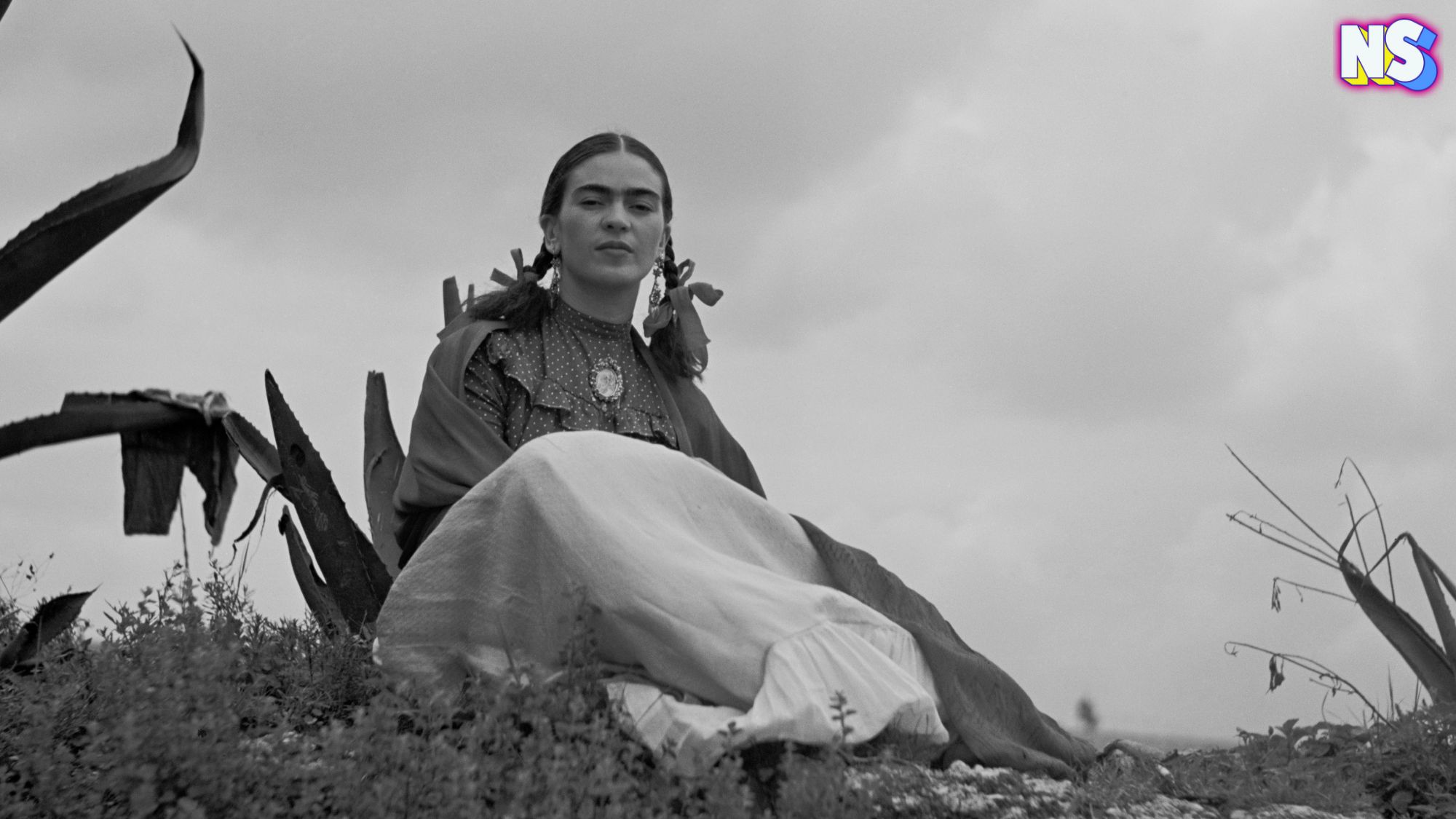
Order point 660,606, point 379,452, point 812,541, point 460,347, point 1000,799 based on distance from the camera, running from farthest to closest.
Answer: point 379,452, point 460,347, point 812,541, point 660,606, point 1000,799

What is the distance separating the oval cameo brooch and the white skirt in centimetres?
76

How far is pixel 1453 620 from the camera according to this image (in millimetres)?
5109

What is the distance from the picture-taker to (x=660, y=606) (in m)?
3.35

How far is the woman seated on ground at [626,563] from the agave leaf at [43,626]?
102 cm

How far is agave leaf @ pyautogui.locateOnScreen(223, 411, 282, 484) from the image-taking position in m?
4.80

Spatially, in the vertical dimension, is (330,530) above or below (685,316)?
below

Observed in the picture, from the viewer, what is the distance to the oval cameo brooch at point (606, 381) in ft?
14.8

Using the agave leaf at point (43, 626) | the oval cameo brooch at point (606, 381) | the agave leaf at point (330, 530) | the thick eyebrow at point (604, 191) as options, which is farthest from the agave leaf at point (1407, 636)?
the agave leaf at point (43, 626)

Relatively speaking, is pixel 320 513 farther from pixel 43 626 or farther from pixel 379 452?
pixel 43 626

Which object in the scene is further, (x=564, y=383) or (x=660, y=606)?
(x=564, y=383)

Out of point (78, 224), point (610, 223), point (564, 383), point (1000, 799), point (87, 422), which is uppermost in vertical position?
point (610, 223)

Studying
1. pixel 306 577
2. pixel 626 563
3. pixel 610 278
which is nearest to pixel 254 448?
pixel 306 577

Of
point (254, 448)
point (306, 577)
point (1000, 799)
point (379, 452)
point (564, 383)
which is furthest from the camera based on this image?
point (379, 452)

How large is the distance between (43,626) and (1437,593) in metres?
4.49
